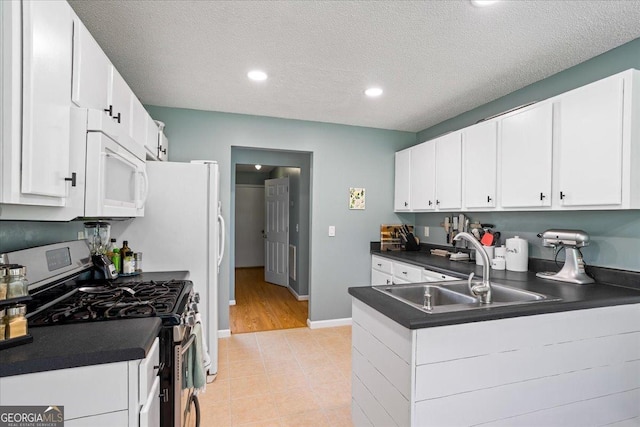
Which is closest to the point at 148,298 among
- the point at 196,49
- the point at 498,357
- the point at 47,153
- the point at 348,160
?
the point at 47,153

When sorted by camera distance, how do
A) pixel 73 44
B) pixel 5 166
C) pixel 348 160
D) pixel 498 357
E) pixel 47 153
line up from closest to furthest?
1. pixel 5 166
2. pixel 47 153
3. pixel 73 44
4. pixel 498 357
5. pixel 348 160

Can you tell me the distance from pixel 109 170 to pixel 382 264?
9.56ft

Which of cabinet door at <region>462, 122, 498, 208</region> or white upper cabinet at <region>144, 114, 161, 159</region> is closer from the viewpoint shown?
white upper cabinet at <region>144, 114, 161, 159</region>

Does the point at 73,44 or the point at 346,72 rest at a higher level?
the point at 346,72

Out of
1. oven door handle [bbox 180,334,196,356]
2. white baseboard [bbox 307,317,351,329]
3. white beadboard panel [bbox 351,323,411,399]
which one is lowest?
white baseboard [bbox 307,317,351,329]

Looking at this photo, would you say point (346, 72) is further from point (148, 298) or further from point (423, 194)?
point (148, 298)

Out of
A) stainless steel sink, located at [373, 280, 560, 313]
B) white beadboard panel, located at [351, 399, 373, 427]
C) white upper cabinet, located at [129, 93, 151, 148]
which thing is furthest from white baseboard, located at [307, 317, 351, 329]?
white upper cabinet, located at [129, 93, 151, 148]

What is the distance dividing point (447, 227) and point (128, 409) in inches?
128

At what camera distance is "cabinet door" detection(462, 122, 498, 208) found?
2682 millimetres

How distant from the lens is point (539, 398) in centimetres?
155

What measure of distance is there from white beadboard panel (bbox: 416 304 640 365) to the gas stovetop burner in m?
1.14

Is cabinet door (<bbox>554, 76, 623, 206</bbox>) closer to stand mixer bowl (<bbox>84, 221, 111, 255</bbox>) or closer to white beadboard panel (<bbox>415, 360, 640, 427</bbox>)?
white beadboard panel (<bbox>415, 360, 640, 427</bbox>)

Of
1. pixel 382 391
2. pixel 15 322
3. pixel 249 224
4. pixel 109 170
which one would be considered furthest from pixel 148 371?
pixel 249 224

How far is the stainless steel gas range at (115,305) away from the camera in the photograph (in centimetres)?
135
